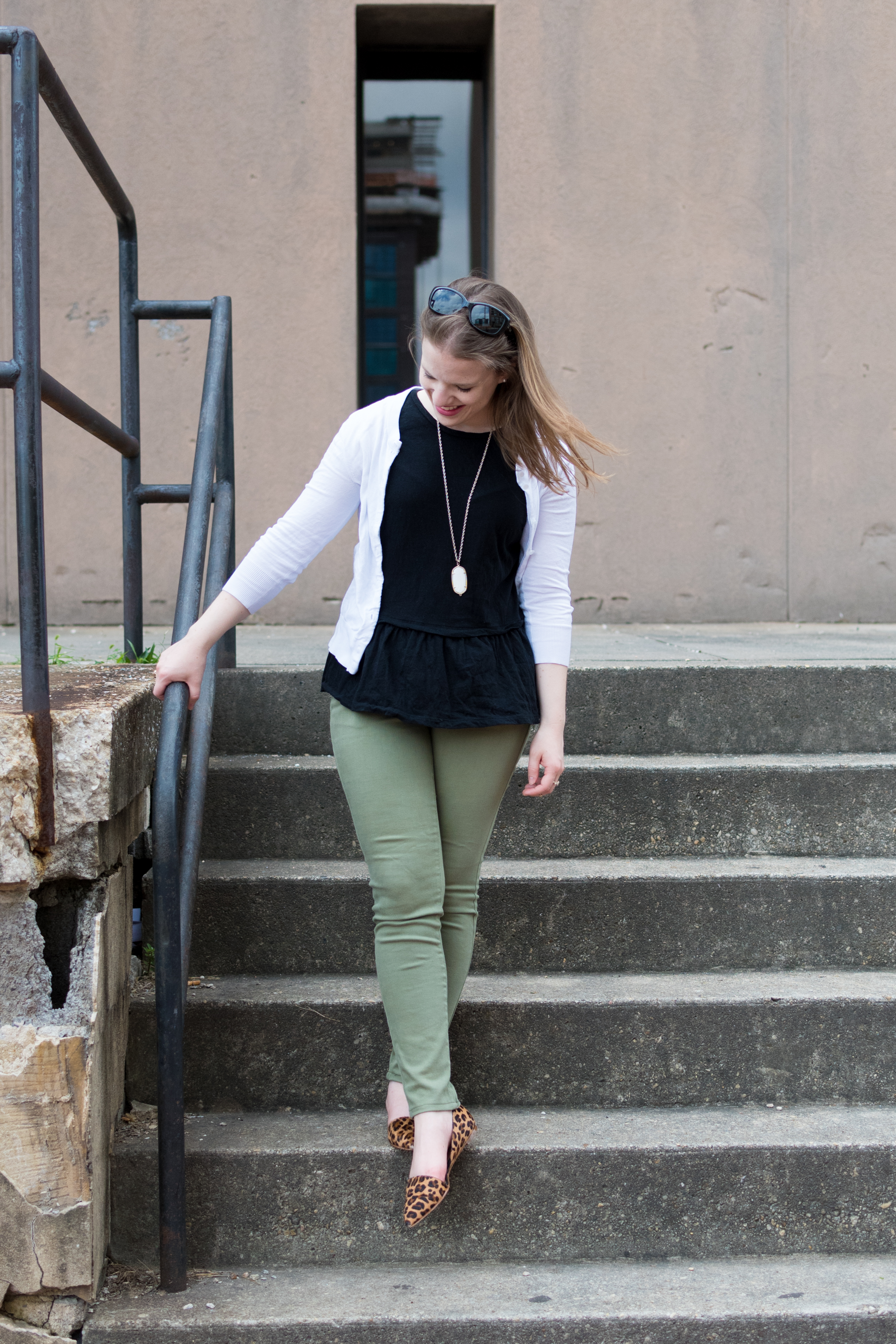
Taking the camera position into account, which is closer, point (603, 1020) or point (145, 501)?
point (603, 1020)

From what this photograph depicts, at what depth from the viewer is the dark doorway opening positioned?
18.2ft

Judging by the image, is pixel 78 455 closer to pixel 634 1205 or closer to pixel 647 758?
pixel 647 758

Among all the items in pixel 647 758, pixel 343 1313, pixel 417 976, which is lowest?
pixel 343 1313

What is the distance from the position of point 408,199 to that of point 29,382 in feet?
13.8

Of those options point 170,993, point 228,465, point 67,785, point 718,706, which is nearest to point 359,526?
point 67,785

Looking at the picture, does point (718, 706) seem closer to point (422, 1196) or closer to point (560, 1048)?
point (560, 1048)

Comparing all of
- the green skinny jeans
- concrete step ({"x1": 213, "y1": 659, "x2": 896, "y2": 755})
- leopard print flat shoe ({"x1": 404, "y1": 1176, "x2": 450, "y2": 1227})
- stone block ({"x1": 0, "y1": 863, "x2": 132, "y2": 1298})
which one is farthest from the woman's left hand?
concrete step ({"x1": 213, "y1": 659, "x2": 896, "y2": 755})

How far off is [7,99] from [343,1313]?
191 inches

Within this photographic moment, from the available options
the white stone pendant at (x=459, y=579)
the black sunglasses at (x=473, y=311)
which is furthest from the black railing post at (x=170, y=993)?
the black sunglasses at (x=473, y=311)

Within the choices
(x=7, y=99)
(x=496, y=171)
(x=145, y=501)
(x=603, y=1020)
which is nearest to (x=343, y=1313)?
(x=603, y=1020)

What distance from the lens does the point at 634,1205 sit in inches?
85.5

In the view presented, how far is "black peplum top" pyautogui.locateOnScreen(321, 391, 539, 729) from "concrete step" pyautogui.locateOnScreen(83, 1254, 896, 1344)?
0.96 meters

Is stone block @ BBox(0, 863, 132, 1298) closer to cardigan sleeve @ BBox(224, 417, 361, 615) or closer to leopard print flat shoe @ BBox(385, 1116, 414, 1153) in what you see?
leopard print flat shoe @ BBox(385, 1116, 414, 1153)

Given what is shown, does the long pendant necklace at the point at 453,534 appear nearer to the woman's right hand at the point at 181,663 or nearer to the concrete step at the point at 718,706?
the woman's right hand at the point at 181,663
